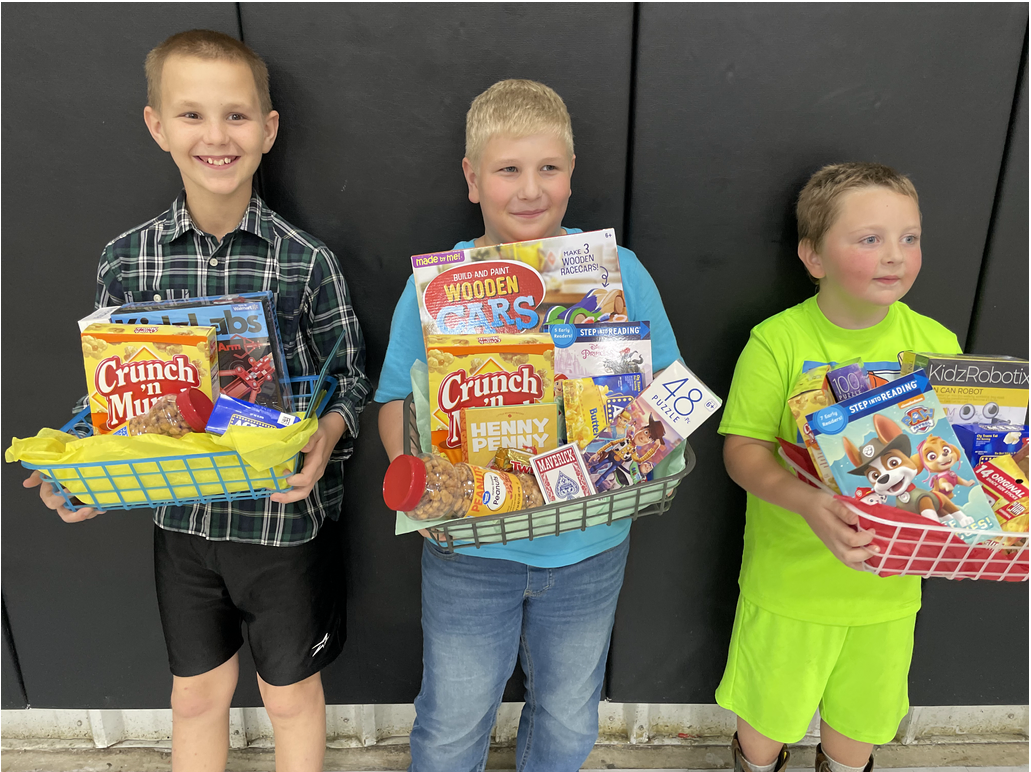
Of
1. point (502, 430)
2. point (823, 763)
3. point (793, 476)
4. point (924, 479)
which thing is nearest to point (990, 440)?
point (924, 479)

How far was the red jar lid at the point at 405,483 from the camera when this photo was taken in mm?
999

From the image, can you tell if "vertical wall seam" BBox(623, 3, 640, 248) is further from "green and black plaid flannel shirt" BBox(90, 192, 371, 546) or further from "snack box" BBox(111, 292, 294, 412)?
"snack box" BBox(111, 292, 294, 412)

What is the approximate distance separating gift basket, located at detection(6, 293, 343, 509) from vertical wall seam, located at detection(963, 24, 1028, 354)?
5.22 ft

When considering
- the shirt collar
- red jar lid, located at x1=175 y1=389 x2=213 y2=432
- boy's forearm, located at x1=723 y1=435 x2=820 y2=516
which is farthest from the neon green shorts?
the shirt collar

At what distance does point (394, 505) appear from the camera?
1007 mm

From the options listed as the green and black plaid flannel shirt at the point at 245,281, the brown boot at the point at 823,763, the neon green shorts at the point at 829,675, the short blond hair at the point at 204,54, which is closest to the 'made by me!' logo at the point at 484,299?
the green and black plaid flannel shirt at the point at 245,281

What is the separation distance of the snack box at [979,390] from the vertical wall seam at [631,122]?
2.35ft

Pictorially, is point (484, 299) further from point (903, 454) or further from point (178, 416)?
point (903, 454)

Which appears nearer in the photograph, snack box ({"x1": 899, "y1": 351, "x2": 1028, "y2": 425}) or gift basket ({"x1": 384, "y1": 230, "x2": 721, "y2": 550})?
gift basket ({"x1": 384, "y1": 230, "x2": 721, "y2": 550})

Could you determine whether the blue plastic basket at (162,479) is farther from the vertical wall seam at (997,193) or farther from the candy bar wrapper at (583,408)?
the vertical wall seam at (997,193)

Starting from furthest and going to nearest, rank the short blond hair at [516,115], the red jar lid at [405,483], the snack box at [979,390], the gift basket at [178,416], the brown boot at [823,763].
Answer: the brown boot at [823,763] → the short blond hair at [516,115] → the snack box at [979,390] → the gift basket at [178,416] → the red jar lid at [405,483]

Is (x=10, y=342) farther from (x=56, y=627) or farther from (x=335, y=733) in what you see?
(x=335, y=733)

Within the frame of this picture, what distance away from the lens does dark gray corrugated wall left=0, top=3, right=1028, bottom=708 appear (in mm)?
1496

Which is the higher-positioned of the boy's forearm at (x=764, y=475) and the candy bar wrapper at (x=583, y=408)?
the candy bar wrapper at (x=583, y=408)
